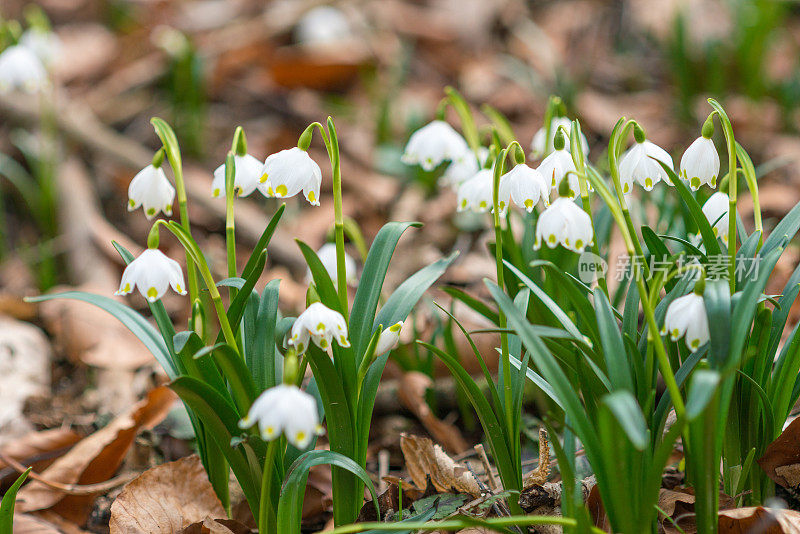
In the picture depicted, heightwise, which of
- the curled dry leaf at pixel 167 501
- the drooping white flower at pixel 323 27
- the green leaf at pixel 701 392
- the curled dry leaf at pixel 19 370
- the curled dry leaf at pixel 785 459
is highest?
the drooping white flower at pixel 323 27

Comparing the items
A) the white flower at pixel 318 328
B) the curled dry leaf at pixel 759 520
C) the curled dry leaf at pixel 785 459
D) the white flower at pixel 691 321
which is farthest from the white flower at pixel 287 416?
the curled dry leaf at pixel 785 459

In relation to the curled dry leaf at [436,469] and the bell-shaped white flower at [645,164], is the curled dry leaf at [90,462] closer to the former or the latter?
the curled dry leaf at [436,469]

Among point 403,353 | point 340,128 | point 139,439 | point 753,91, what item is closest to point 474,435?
point 403,353

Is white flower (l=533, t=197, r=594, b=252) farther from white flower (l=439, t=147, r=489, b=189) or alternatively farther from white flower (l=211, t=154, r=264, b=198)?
white flower (l=439, t=147, r=489, b=189)

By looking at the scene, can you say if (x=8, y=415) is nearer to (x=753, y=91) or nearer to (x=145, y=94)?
(x=145, y=94)

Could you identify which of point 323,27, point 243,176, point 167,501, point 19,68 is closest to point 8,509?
point 167,501

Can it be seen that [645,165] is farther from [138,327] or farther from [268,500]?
[138,327]
